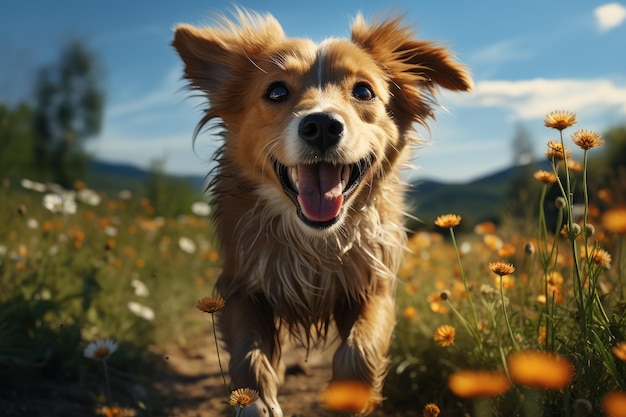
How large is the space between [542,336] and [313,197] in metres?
1.18

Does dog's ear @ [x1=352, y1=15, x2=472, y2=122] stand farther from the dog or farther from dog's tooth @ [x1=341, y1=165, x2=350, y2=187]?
dog's tooth @ [x1=341, y1=165, x2=350, y2=187]

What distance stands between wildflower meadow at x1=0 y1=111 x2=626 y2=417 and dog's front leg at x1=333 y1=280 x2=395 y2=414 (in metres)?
0.19

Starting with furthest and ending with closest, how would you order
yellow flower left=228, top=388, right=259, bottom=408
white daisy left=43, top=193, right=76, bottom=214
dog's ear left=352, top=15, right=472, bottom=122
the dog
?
white daisy left=43, top=193, right=76, bottom=214, dog's ear left=352, top=15, right=472, bottom=122, the dog, yellow flower left=228, top=388, right=259, bottom=408

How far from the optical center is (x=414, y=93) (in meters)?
3.45

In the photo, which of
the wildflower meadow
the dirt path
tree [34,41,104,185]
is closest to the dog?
the wildflower meadow

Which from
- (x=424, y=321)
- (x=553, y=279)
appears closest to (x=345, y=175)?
(x=553, y=279)

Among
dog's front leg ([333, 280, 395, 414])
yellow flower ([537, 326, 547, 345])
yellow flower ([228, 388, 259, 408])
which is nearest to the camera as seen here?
yellow flower ([228, 388, 259, 408])

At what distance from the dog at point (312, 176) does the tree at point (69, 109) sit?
2654 cm

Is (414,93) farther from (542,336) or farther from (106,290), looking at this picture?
(106,290)

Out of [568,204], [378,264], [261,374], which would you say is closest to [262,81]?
[378,264]

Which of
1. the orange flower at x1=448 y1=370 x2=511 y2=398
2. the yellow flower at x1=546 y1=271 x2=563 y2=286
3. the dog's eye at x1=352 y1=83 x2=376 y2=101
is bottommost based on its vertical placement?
the orange flower at x1=448 y1=370 x2=511 y2=398

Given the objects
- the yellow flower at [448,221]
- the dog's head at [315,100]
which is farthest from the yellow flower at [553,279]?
the dog's head at [315,100]

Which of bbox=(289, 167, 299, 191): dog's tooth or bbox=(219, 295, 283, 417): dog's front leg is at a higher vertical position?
bbox=(289, 167, 299, 191): dog's tooth

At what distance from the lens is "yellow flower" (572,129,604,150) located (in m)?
2.21
